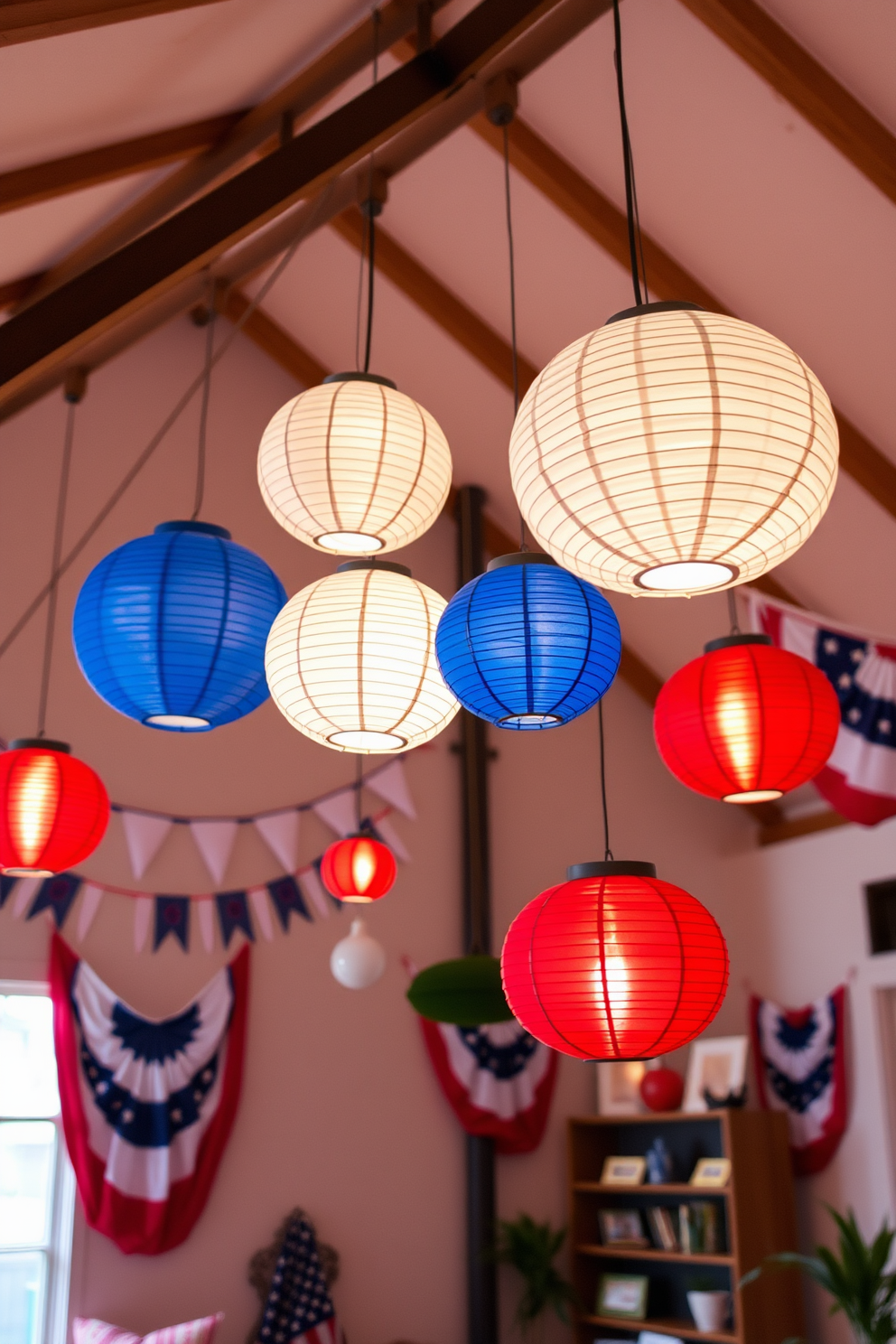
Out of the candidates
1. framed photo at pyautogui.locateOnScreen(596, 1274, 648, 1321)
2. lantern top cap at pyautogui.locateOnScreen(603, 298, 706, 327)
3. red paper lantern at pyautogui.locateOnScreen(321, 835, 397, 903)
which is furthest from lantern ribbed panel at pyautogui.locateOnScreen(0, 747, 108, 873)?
framed photo at pyautogui.locateOnScreen(596, 1274, 648, 1321)

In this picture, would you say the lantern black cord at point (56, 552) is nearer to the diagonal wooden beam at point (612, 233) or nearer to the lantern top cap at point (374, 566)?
the diagonal wooden beam at point (612, 233)

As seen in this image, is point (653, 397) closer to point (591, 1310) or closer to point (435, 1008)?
point (435, 1008)

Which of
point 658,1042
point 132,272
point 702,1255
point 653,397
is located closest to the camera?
point 653,397

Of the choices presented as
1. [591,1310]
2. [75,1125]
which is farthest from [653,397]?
[591,1310]

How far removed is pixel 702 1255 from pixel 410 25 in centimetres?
504

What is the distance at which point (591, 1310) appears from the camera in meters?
5.83

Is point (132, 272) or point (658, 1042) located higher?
point (132, 272)

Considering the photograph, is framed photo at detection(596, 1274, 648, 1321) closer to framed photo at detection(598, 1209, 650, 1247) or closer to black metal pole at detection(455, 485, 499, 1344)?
framed photo at detection(598, 1209, 650, 1247)

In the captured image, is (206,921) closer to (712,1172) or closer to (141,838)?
(141,838)

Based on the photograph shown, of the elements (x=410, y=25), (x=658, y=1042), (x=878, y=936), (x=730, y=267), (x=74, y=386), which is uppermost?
(x=410, y=25)

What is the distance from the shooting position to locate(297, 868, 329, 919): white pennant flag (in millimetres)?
5723

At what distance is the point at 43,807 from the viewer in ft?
11.2

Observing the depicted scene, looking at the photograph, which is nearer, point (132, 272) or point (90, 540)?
point (132, 272)

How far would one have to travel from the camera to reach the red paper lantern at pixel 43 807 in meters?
3.40
